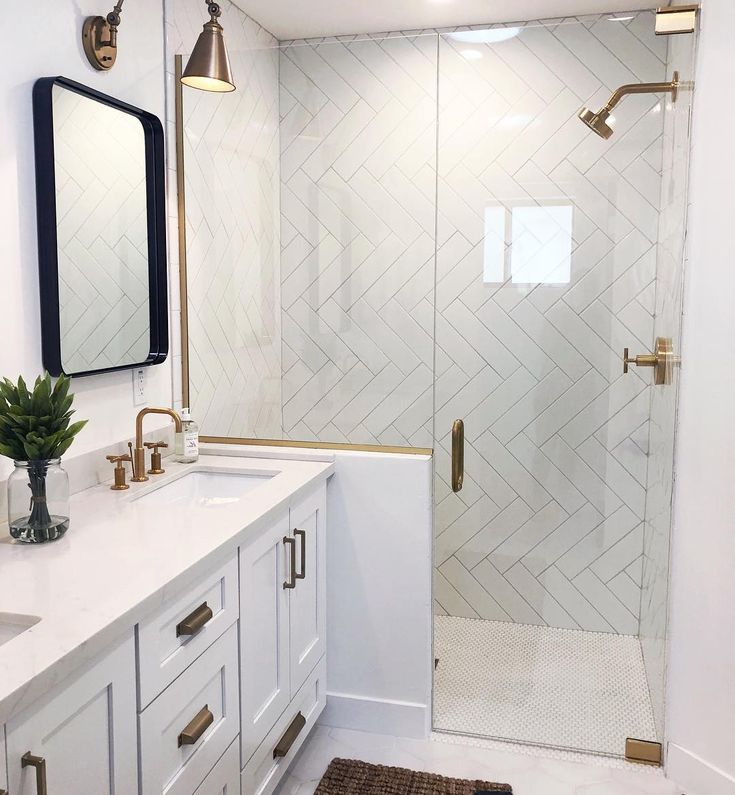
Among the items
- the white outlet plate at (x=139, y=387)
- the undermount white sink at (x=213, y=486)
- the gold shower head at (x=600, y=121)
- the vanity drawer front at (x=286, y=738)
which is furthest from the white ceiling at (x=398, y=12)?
the vanity drawer front at (x=286, y=738)

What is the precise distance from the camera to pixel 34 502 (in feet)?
5.33

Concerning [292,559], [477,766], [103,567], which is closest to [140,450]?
[292,559]

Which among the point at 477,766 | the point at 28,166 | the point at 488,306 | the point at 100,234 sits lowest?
the point at 477,766

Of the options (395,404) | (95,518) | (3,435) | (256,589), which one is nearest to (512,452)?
(395,404)

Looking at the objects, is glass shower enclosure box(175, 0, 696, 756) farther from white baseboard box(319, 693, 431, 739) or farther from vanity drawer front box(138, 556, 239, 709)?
vanity drawer front box(138, 556, 239, 709)

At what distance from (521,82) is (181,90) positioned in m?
1.06

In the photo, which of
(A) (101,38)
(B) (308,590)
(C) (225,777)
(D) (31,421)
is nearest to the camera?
(D) (31,421)

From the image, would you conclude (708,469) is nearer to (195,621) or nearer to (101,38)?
(195,621)

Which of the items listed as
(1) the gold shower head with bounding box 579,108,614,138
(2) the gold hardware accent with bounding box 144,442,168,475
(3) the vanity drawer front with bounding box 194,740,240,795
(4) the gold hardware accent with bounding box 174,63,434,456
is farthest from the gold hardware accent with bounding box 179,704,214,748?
(1) the gold shower head with bounding box 579,108,614,138

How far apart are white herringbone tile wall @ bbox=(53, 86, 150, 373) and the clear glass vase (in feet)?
1.45

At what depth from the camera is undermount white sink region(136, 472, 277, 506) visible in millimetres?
2277

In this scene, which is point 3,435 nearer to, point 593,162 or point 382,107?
point 382,107

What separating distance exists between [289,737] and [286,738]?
0.02 metres

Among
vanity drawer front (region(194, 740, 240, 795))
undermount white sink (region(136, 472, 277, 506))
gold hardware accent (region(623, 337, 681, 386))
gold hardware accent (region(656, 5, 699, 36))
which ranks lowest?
vanity drawer front (region(194, 740, 240, 795))
